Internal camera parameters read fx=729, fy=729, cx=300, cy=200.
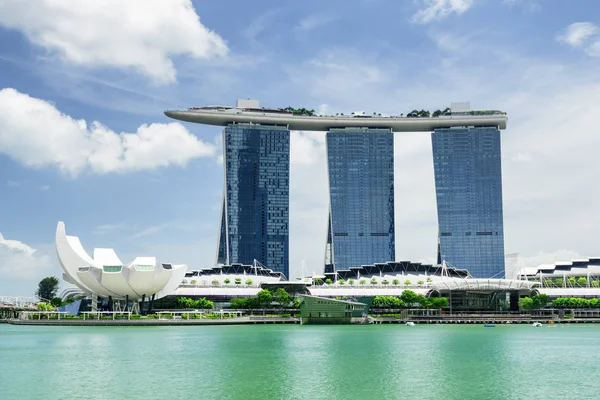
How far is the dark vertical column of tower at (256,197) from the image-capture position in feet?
577

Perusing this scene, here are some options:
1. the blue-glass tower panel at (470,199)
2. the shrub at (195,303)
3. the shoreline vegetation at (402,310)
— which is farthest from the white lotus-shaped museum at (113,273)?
the blue-glass tower panel at (470,199)

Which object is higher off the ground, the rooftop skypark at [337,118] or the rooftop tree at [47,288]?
the rooftop skypark at [337,118]

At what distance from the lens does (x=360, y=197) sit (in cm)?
17938

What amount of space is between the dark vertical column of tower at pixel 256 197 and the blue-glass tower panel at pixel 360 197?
38.6ft

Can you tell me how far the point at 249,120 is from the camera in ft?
595

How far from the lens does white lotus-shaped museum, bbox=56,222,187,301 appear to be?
4616 inches

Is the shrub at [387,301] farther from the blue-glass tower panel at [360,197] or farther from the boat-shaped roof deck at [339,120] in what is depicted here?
the boat-shaped roof deck at [339,120]

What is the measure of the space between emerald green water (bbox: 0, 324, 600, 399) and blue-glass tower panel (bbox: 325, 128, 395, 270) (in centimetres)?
10182

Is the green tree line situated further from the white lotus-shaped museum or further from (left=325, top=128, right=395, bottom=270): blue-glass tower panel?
(left=325, top=128, right=395, bottom=270): blue-glass tower panel

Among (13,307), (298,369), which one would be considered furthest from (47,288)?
(298,369)

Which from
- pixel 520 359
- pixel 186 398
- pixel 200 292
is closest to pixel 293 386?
pixel 186 398

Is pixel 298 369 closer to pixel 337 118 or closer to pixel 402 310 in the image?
pixel 402 310

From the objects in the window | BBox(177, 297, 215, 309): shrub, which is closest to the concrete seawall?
the window

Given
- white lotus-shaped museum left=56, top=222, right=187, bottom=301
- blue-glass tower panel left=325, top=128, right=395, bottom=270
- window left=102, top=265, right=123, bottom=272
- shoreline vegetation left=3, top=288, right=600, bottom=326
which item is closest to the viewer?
white lotus-shaped museum left=56, top=222, right=187, bottom=301
